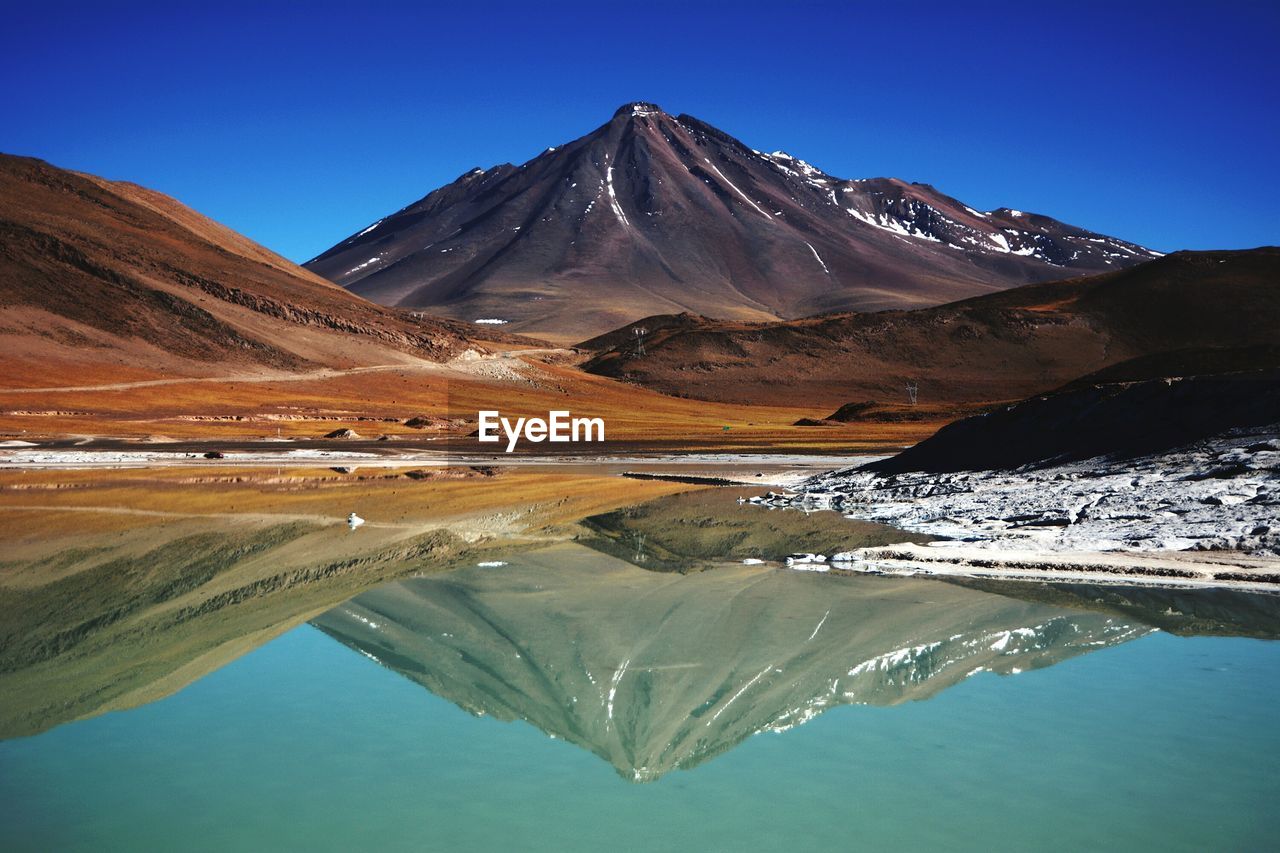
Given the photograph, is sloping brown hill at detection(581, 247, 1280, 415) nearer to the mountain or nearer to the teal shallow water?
the mountain

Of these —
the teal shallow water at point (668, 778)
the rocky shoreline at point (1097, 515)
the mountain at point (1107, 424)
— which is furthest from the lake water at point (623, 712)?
the mountain at point (1107, 424)

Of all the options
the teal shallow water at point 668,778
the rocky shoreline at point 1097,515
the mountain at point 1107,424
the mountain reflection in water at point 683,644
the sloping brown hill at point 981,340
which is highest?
the sloping brown hill at point 981,340

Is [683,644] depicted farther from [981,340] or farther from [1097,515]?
[981,340]

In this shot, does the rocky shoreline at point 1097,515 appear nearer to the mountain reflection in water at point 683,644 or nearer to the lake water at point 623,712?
the lake water at point 623,712

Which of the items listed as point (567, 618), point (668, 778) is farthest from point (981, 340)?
point (668, 778)

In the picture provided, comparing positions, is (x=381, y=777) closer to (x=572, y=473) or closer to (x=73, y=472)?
(x=572, y=473)

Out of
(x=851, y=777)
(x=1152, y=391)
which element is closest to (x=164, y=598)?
(x=851, y=777)
